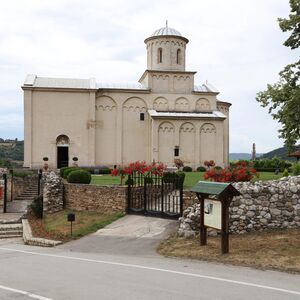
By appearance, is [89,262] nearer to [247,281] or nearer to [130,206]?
[247,281]

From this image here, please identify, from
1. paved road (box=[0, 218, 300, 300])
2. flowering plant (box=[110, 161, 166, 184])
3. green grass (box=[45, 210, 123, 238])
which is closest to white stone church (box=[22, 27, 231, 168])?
flowering plant (box=[110, 161, 166, 184])

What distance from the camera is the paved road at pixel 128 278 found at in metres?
7.71

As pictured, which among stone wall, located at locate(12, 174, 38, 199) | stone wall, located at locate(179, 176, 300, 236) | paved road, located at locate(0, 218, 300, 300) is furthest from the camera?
stone wall, located at locate(12, 174, 38, 199)

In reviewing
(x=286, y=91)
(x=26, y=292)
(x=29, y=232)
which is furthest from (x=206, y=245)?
(x=286, y=91)

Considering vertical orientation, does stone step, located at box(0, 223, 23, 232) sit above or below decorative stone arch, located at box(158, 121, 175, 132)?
below

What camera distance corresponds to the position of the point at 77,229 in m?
17.0

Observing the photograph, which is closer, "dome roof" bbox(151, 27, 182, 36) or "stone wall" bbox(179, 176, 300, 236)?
"stone wall" bbox(179, 176, 300, 236)

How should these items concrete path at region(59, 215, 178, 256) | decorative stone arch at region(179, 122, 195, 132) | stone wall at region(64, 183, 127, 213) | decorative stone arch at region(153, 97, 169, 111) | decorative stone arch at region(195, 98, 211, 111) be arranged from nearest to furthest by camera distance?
concrete path at region(59, 215, 178, 256), stone wall at region(64, 183, 127, 213), decorative stone arch at region(179, 122, 195, 132), decorative stone arch at region(153, 97, 169, 111), decorative stone arch at region(195, 98, 211, 111)

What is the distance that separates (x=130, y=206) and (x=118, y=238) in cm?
360

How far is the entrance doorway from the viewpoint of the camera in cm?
4169

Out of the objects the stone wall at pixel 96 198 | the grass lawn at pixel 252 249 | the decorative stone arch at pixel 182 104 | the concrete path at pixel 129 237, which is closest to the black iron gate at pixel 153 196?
the stone wall at pixel 96 198

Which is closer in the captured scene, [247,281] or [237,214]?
[247,281]

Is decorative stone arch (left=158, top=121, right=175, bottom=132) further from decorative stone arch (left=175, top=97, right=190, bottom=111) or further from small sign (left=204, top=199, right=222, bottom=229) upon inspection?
small sign (left=204, top=199, right=222, bottom=229)

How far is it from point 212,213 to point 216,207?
10.4 inches
